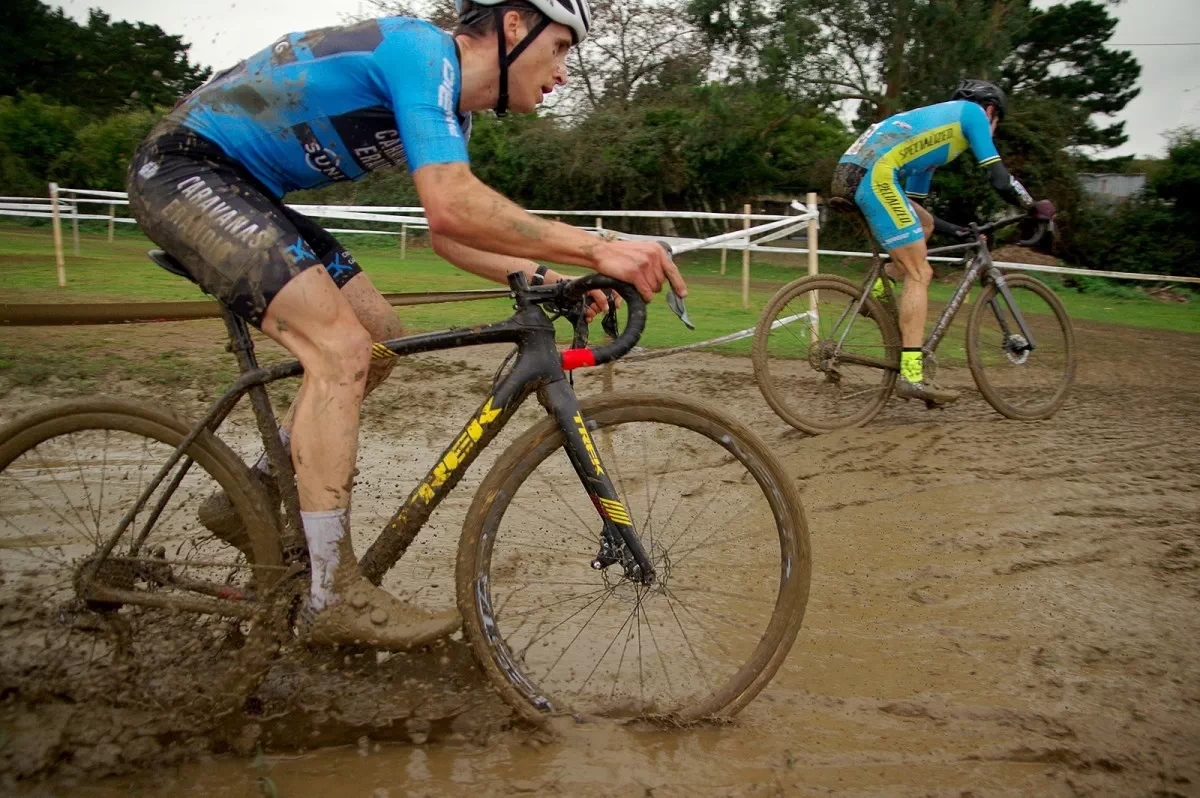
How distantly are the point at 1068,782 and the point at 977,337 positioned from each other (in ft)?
14.3

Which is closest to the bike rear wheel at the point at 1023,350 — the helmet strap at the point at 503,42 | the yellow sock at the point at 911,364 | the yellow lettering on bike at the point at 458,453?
the yellow sock at the point at 911,364

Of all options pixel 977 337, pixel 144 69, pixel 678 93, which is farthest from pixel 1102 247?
pixel 144 69

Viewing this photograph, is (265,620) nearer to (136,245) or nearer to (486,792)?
(486,792)

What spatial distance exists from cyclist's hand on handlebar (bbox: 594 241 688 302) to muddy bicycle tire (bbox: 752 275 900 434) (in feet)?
11.1

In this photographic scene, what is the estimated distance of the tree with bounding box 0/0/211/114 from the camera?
4269cm

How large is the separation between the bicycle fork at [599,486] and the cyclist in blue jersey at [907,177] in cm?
401

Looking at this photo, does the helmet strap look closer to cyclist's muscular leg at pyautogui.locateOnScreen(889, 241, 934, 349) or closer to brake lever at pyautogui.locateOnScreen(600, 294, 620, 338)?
brake lever at pyautogui.locateOnScreen(600, 294, 620, 338)

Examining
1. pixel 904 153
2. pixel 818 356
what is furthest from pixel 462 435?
pixel 904 153

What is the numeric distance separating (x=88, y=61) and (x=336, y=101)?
52.2 metres

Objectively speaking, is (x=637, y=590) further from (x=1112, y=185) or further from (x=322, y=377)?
(x=1112, y=185)

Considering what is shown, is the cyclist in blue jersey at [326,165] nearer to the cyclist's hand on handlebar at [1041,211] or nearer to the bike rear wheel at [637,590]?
the bike rear wheel at [637,590]

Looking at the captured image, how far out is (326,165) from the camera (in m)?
2.64

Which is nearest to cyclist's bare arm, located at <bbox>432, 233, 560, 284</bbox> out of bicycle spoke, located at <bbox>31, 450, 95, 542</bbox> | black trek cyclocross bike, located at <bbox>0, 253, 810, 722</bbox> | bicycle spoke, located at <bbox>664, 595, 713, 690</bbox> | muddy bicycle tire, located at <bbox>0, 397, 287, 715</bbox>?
black trek cyclocross bike, located at <bbox>0, 253, 810, 722</bbox>

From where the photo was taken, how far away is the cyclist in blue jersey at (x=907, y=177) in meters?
6.03
